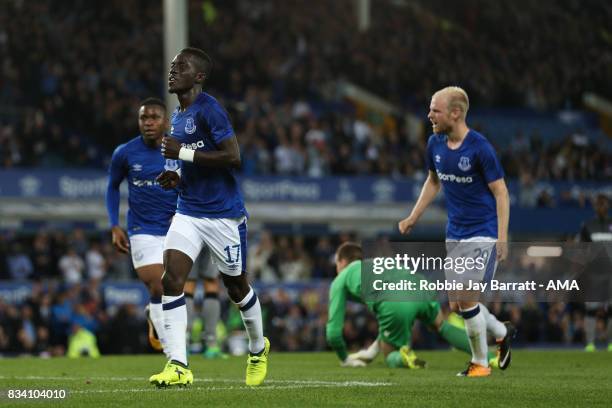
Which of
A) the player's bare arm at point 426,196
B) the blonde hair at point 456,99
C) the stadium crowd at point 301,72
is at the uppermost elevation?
the stadium crowd at point 301,72

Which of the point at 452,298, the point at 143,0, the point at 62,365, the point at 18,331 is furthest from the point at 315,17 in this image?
the point at 452,298

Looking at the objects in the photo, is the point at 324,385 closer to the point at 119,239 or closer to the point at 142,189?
the point at 119,239

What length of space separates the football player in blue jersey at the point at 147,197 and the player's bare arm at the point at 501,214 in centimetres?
358

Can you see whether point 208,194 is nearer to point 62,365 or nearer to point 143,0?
point 62,365

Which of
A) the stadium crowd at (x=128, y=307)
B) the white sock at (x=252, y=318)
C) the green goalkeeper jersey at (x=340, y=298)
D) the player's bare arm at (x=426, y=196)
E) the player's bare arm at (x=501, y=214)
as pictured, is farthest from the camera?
the stadium crowd at (x=128, y=307)

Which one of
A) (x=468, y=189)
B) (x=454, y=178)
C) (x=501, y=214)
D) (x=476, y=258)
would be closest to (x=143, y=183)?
(x=454, y=178)

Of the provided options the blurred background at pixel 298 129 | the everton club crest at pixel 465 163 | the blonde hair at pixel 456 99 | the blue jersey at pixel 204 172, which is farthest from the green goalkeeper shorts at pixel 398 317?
the blurred background at pixel 298 129

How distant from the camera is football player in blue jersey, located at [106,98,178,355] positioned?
1248cm

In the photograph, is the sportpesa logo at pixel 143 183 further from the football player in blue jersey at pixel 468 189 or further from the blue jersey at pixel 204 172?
the blue jersey at pixel 204 172

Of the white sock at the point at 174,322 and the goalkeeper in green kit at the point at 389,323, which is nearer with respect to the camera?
the white sock at the point at 174,322

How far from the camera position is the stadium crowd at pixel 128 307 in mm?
21203

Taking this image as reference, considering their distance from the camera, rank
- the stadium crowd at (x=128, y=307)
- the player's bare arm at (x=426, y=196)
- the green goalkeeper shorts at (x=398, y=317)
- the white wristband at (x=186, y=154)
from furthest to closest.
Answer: the stadium crowd at (x=128, y=307) < the green goalkeeper shorts at (x=398, y=317) < the player's bare arm at (x=426, y=196) < the white wristband at (x=186, y=154)

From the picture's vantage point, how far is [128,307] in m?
21.8

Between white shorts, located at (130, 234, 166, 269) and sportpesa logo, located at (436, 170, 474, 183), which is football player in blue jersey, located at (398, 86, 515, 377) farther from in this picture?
white shorts, located at (130, 234, 166, 269)
